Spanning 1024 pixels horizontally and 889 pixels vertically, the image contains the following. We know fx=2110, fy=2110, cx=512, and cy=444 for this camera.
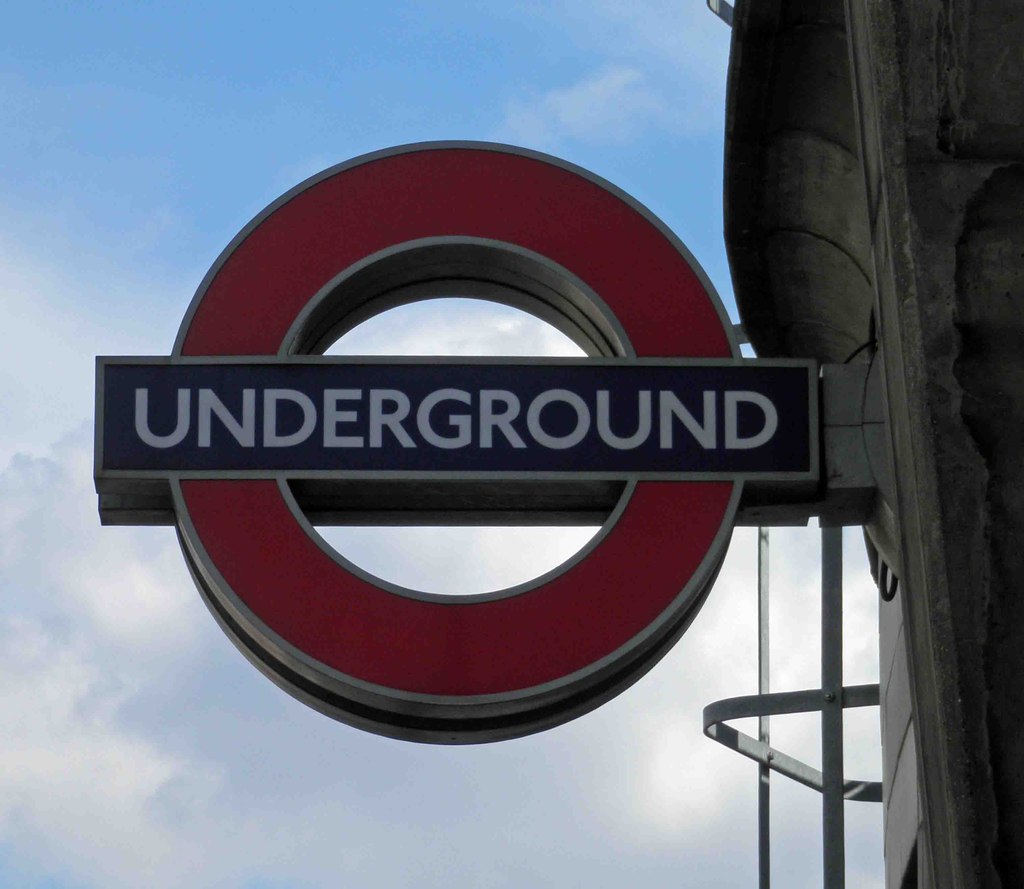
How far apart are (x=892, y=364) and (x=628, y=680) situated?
1.79 metres

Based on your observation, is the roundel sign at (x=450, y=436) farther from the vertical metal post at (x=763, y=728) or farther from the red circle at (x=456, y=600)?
the vertical metal post at (x=763, y=728)

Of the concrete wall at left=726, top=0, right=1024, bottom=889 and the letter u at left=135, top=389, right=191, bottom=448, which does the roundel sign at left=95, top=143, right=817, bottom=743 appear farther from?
the concrete wall at left=726, top=0, right=1024, bottom=889

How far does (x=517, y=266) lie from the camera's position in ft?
25.1

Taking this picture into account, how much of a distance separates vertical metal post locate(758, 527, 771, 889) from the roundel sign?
5716mm

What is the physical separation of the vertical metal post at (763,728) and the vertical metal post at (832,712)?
1.28 metres

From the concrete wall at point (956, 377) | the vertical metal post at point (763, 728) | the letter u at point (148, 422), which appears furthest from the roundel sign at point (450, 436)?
the vertical metal post at point (763, 728)

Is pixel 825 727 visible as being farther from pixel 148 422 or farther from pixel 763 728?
pixel 148 422

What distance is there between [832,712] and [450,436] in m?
4.91

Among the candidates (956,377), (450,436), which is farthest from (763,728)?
(956,377)

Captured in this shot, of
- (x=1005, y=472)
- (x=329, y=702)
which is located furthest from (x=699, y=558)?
(x=1005, y=472)

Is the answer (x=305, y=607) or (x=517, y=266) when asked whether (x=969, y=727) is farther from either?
(x=517, y=266)

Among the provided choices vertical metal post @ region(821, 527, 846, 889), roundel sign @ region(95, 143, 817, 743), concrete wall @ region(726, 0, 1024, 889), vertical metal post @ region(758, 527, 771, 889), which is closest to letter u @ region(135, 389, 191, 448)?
roundel sign @ region(95, 143, 817, 743)

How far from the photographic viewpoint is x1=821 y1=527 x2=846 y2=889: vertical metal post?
36.2 ft

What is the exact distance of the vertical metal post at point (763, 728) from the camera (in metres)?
12.9
